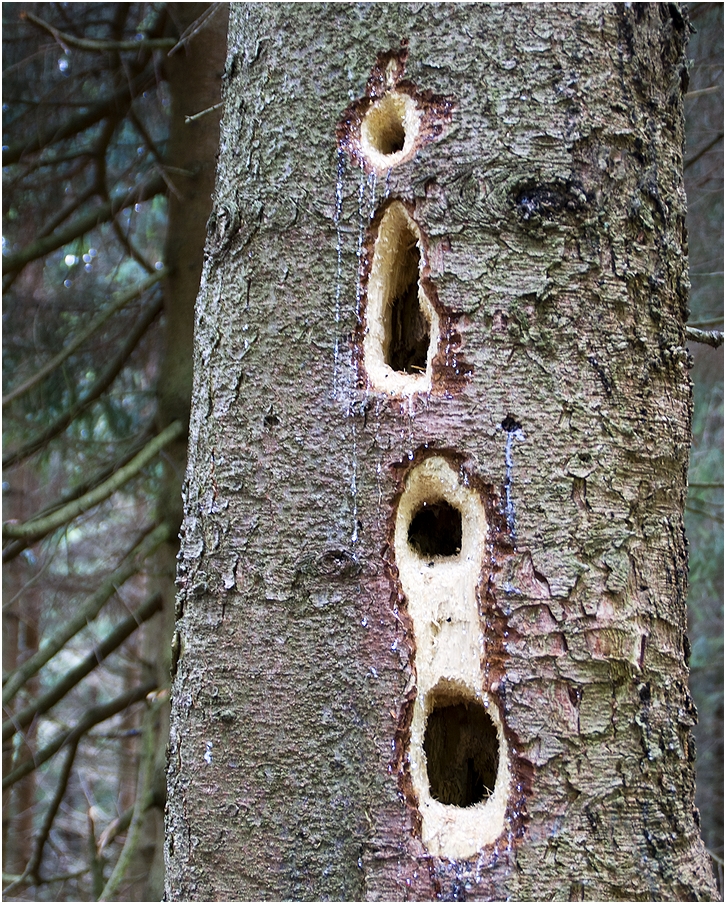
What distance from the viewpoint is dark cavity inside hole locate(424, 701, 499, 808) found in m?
1.10

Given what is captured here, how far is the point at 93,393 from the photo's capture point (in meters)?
2.58

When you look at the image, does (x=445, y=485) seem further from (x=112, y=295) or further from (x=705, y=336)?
(x=112, y=295)

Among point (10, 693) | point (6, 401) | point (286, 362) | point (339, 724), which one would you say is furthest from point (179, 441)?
point (339, 724)

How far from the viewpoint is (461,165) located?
1.08m

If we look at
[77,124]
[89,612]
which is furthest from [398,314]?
[77,124]

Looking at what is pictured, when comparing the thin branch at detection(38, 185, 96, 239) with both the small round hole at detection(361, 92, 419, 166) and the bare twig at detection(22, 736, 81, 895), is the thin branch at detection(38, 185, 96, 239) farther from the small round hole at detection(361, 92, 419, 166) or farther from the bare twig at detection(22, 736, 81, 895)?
the small round hole at detection(361, 92, 419, 166)

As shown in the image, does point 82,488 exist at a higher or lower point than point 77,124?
lower

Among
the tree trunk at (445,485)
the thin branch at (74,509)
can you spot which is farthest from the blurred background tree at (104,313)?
the tree trunk at (445,485)

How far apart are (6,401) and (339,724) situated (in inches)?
68.3

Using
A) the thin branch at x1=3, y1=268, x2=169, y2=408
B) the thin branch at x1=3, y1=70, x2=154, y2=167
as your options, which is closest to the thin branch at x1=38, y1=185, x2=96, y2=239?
the thin branch at x1=3, y1=70, x2=154, y2=167

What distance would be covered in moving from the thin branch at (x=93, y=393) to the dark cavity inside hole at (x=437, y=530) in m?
1.70

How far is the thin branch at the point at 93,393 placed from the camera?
2.52 meters

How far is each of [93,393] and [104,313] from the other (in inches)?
11.5

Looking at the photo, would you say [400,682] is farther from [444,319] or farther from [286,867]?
[444,319]
